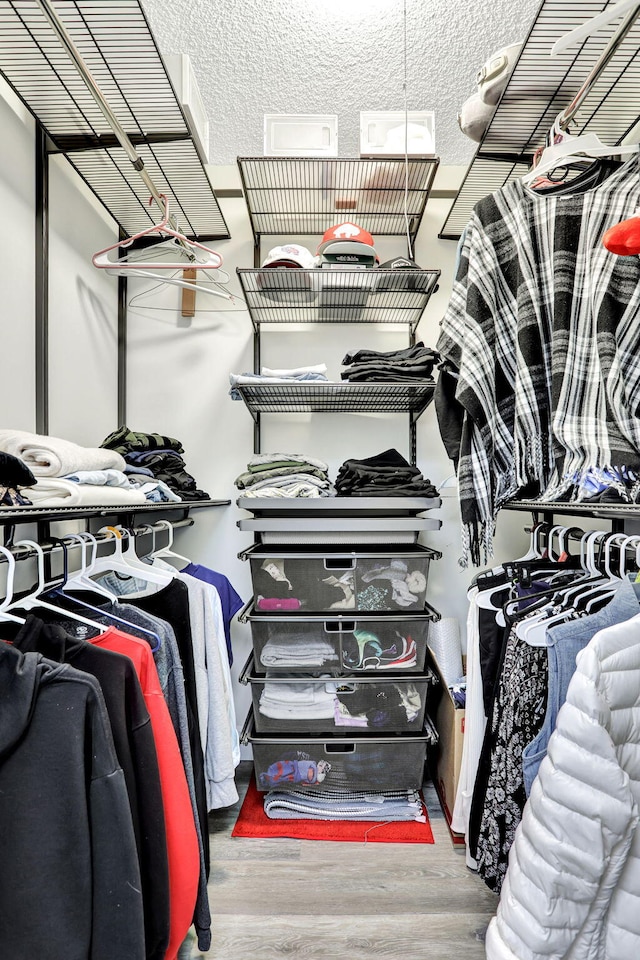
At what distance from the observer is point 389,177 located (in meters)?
2.03

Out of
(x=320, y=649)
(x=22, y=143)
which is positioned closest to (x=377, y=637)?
(x=320, y=649)

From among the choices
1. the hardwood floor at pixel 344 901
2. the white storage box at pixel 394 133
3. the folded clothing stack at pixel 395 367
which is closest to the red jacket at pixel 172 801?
the hardwood floor at pixel 344 901

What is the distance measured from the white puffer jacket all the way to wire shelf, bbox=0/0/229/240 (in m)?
1.58

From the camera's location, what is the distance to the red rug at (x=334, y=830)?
1879 millimetres

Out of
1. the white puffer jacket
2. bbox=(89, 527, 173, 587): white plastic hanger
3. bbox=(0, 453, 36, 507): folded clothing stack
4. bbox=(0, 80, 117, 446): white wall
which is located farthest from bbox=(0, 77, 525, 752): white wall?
the white puffer jacket

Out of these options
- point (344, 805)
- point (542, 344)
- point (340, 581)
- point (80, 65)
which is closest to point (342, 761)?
point (344, 805)

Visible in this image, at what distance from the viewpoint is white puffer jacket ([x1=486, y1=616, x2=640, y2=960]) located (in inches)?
32.2

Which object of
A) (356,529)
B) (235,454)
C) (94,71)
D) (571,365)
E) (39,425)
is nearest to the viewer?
(571,365)

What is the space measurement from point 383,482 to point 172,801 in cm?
116

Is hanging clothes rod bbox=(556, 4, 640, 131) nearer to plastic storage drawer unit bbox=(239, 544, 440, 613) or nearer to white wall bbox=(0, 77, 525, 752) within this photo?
plastic storage drawer unit bbox=(239, 544, 440, 613)

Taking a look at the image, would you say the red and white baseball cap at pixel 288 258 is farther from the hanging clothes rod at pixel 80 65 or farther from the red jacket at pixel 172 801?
the red jacket at pixel 172 801

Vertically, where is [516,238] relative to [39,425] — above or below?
above

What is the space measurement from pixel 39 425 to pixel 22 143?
78cm

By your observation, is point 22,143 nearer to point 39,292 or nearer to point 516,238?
point 39,292
